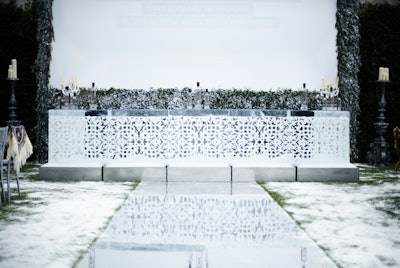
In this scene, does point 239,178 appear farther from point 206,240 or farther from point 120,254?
point 120,254

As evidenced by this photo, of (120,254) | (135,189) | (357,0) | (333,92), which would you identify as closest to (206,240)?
(120,254)

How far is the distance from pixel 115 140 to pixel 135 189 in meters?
1.09

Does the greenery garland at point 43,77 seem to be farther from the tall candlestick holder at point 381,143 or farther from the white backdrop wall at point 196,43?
the tall candlestick holder at point 381,143

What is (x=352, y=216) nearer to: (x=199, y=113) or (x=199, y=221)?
(x=199, y=221)

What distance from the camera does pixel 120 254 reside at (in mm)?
3346

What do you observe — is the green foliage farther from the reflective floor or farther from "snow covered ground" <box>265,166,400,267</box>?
"snow covered ground" <box>265,166,400,267</box>

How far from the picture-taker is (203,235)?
3883 mm

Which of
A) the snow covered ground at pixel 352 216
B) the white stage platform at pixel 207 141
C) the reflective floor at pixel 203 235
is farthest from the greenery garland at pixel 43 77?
the snow covered ground at pixel 352 216

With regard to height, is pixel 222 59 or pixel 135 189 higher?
pixel 222 59

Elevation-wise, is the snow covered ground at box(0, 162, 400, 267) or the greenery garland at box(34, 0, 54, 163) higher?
the greenery garland at box(34, 0, 54, 163)

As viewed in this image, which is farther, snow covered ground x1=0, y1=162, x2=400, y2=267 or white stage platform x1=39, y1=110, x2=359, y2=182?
white stage platform x1=39, y1=110, x2=359, y2=182

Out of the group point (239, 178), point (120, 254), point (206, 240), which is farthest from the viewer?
point (239, 178)

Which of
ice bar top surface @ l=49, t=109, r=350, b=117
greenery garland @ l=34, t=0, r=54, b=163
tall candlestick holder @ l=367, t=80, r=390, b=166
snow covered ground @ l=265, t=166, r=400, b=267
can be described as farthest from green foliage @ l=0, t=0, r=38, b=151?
tall candlestick holder @ l=367, t=80, r=390, b=166

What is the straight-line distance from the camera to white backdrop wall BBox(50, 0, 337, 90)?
9.48 meters
